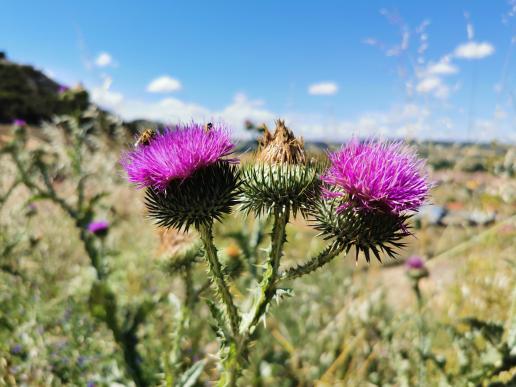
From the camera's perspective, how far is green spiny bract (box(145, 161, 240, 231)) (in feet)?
6.87

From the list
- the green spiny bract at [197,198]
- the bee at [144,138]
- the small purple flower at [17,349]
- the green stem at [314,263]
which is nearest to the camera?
the green stem at [314,263]

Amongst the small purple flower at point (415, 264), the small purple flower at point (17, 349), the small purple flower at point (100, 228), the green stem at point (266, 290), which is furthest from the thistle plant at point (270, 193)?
the small purple flower at point (100, 228)

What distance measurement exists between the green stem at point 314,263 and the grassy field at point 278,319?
104 mm

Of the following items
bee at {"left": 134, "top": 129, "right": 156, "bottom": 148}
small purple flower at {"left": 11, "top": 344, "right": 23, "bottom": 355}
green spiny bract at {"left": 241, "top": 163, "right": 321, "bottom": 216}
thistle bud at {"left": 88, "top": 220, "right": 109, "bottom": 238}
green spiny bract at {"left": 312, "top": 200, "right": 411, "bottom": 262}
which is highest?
bee at {"left": 134, "top": 129, "right": 156, "bottom": 148}

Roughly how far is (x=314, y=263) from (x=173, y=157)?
2.72 feet

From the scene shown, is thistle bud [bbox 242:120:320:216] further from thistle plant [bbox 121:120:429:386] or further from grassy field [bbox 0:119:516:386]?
grassy field [bbox 0:119:516:386]

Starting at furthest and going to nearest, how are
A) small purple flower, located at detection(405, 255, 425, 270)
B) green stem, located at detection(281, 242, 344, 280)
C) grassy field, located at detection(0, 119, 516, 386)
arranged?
small purple flower, located at detection(405, 255, 425, 270), grassy field, located at detection(0, 119, 516, 386), green stem, located at detection(281, 242, 344, 280)

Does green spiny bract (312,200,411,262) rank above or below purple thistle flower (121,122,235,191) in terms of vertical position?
below

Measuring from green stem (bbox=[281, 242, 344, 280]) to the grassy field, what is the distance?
0.10 meters

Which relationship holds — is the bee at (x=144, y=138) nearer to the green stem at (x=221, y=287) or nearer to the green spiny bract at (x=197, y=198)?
the green spiny bract at (x=197, y=198)

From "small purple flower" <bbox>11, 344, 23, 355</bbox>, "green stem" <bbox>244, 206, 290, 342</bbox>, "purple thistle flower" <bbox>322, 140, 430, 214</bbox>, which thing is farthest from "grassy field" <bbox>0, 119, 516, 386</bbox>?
"purple thistle flower" <bbox>322, 140, 430, 214</bbox>

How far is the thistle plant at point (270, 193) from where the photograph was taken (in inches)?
75.6

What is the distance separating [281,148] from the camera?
220cm

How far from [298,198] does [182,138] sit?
2.14 feet
